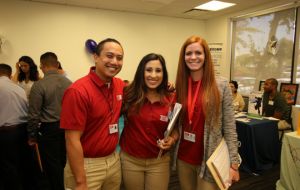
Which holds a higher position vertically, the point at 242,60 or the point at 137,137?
the point at 242,60

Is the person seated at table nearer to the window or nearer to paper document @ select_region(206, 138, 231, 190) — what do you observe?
the window

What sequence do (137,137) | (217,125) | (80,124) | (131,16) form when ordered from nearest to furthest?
(80,124)
(217,125)
(137,137)
(131,16)

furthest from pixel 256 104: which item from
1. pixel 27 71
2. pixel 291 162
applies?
pixel 27 71

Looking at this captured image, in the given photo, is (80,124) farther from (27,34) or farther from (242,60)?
(242,60)

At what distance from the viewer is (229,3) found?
4.73 m

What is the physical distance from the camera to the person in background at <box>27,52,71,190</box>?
2553 millimetres

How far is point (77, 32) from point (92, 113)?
4047 mm

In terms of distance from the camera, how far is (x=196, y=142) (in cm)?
159

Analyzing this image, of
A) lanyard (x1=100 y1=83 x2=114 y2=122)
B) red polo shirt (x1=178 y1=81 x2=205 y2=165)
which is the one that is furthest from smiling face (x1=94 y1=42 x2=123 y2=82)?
red polo shirt (x1=178 y1=81 x2=205 y2=165)

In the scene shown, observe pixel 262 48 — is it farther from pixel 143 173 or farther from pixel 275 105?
pixel 143 173

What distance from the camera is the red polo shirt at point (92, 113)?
50.5 inches

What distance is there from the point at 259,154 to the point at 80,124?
10.3ft

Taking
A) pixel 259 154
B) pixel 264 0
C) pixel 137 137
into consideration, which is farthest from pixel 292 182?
pixel 264 0

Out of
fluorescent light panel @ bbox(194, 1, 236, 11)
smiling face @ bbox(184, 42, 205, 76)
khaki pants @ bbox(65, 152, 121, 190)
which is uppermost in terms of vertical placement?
fluorescent light panel @ bbox(194, 1, 236, 11)
